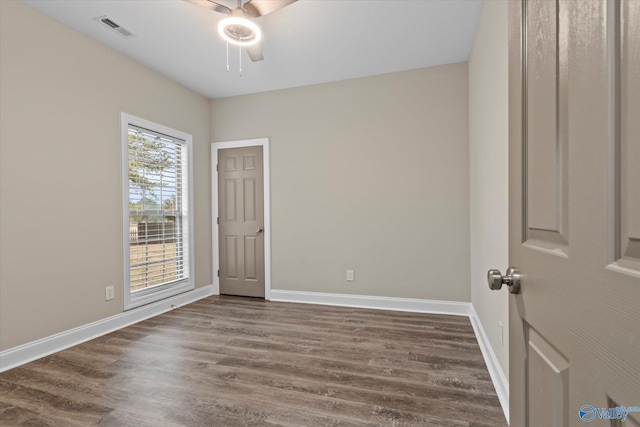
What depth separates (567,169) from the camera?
0.57 metres

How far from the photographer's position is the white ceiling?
2.54 m

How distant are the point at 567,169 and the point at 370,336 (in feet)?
8.70

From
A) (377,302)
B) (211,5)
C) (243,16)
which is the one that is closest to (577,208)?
(243,16)

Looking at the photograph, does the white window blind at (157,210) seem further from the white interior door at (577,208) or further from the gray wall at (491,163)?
the white interior door at (577,208)

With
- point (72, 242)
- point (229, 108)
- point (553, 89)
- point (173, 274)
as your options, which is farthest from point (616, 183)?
point (229, 108)

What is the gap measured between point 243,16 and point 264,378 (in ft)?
8.28

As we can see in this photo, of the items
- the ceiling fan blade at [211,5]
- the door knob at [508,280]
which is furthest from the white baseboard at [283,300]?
the ceiling fan blade at [211,5]

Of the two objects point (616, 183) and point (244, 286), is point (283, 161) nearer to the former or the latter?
point (244, 286)

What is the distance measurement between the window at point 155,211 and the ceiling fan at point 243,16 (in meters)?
1.77

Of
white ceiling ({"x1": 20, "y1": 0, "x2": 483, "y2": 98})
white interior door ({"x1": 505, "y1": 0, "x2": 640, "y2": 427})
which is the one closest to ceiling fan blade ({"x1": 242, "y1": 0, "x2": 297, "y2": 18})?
white ceiling ({"x1": 20, "y1": 0, "x2": 483, "y2": 98})

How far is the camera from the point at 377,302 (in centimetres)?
378

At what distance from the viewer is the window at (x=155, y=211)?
3389 millimetres

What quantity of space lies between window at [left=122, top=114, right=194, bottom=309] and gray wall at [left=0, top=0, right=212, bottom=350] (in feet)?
0.47

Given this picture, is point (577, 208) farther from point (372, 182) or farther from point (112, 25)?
point (112, 25)
